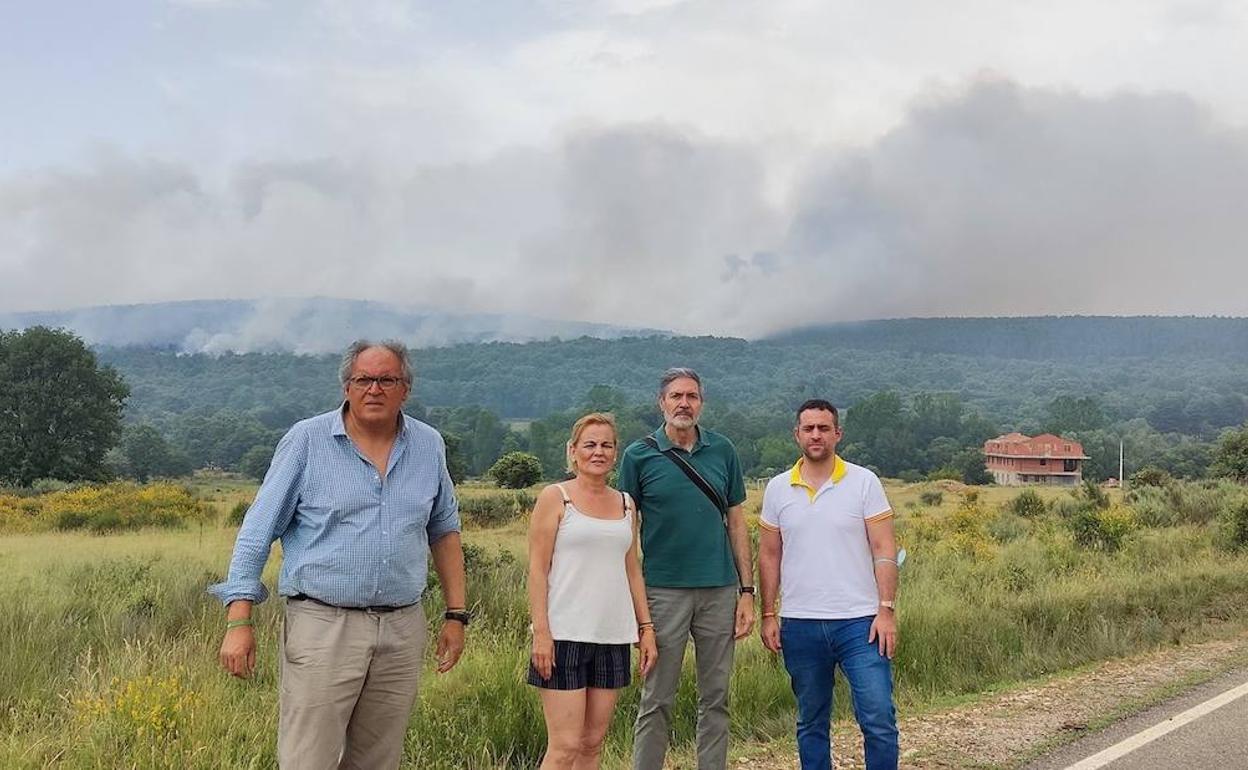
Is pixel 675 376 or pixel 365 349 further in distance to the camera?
pixel 675 376

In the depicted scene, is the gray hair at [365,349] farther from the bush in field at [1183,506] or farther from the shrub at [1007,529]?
the bush in field at [1183,506]

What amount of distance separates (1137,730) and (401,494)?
5.04 m

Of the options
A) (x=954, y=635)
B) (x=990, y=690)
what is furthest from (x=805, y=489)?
(x=954, y=635)

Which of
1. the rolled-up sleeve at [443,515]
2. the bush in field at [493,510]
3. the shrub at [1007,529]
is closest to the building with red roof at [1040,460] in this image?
the bush in field at [493,510]

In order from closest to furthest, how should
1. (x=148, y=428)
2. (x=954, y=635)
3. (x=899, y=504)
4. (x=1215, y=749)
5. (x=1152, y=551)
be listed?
(x=1215, y=749) → (x=954, y=635) → (x=1152, y=551) → (x=899, y=504) → (x=148, y=428)

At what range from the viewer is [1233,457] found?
49531 mm

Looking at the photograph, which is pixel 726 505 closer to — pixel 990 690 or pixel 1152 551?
pixel 990 690

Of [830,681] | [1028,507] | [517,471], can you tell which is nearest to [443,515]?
[830,681]

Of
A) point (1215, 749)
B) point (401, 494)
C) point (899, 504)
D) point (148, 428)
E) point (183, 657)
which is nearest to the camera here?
point (401, 494)

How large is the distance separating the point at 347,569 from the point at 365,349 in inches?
31.6

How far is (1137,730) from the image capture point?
6.43 metres

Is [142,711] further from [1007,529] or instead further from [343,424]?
[1007,529]

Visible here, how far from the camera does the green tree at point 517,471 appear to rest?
50.2 meters

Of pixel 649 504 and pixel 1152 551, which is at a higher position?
pixel 649 504
